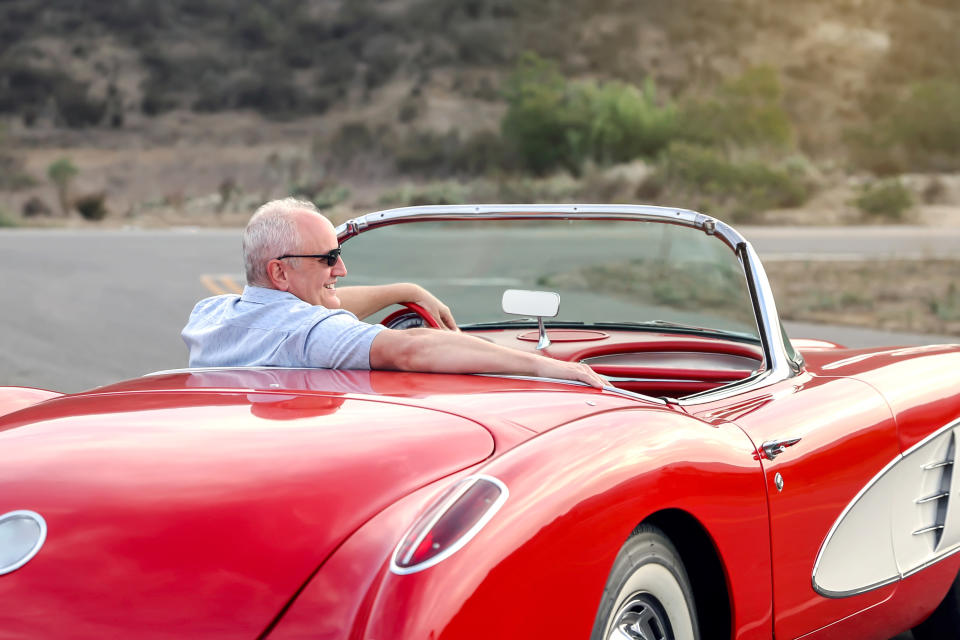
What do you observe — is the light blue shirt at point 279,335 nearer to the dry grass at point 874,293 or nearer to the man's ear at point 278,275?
the man's ear at point 278,275

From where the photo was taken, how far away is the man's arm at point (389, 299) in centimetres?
399

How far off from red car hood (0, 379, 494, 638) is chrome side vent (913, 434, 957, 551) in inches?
70.0

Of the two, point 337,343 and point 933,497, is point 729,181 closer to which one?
point 933,497

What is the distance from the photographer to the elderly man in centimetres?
298

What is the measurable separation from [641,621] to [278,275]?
4.64 feet

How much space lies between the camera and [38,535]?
2.08 m

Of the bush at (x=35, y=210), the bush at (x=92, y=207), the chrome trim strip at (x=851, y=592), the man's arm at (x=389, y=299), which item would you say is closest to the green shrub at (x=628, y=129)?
the bush at (x=92, y=207)

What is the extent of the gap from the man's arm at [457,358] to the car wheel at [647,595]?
1.76 feet

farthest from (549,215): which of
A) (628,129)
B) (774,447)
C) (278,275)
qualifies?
(628,129)

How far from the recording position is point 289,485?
2105mm

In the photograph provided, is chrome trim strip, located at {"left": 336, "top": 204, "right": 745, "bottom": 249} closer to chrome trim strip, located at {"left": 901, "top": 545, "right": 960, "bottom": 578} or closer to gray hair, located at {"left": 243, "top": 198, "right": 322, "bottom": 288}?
gray hair, located at {"left": 243, "top": 198, "right": 322, "bottom": 288}

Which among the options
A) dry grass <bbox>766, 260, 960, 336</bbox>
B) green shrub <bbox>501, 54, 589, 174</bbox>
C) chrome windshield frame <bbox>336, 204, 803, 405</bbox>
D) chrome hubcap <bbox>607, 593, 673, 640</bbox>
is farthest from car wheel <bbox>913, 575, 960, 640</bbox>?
green shrub <bbox>501, 54, 589, 174</bbox>

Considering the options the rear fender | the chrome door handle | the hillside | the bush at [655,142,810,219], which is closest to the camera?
the rear fender

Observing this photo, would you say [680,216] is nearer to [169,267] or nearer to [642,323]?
[642,323]
